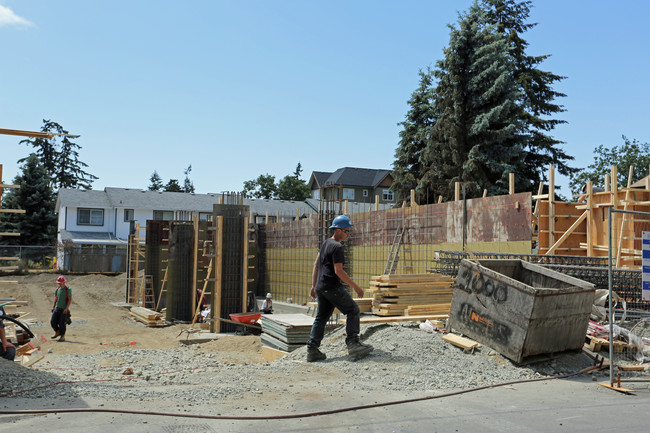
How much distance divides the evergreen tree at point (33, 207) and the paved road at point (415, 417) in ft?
156

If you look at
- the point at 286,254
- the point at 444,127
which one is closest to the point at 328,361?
the point at 286,254

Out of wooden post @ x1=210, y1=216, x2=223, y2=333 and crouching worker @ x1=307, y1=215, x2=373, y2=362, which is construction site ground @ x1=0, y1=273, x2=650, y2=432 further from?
wooden post @ x1=210, y1=216, x2=223, y2=333

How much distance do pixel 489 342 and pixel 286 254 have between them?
15.9 m

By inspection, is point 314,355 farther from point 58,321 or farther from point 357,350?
point 58,321

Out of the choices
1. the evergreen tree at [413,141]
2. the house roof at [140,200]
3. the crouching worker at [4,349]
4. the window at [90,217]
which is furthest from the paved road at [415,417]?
the window at [90,217]

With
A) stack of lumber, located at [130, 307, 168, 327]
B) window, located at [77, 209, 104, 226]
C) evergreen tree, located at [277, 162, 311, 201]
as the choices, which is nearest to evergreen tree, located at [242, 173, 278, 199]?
evergreen tree, located at [277, 162, 311, 201]

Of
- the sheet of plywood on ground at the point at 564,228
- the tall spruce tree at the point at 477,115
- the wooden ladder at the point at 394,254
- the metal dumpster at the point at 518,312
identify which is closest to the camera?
the metal dumpster at the point at 518,312

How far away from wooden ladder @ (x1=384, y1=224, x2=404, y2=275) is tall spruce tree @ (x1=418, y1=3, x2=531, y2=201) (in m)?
10.7

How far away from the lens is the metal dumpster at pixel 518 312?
22.5ft

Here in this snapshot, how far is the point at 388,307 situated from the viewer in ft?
36.0

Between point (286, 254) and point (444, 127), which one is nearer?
point (286, 254)

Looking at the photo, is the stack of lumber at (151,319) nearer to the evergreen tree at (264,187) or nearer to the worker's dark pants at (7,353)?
the worker's dark pants at (7,353)

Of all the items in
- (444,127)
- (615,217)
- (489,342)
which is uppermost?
(444,127)

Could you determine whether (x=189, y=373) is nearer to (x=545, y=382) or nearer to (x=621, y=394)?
(x=545, y=382)
